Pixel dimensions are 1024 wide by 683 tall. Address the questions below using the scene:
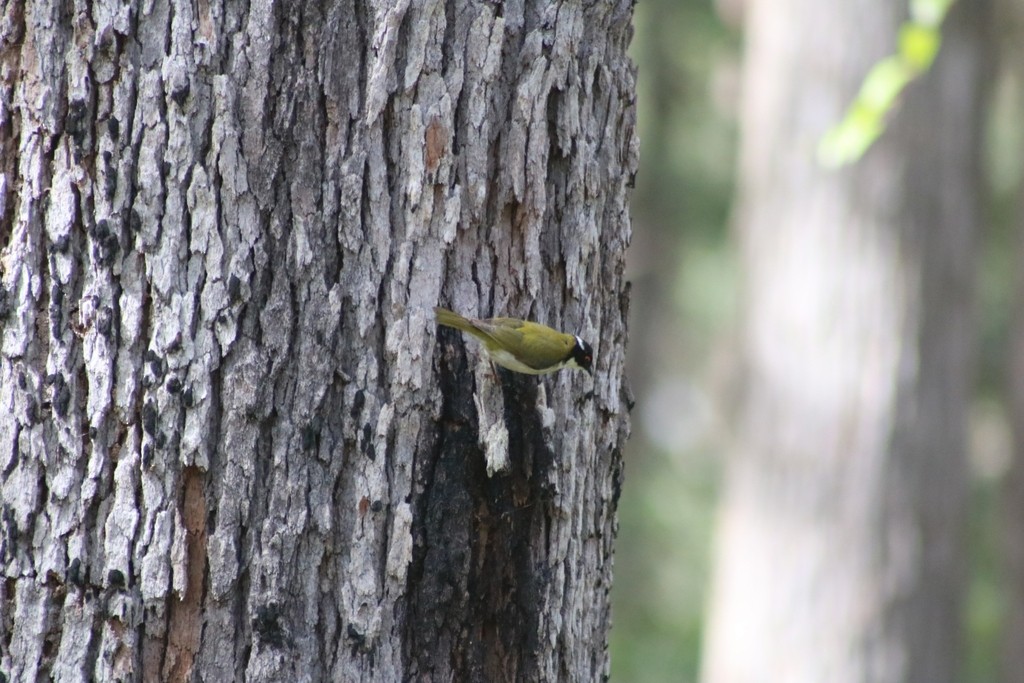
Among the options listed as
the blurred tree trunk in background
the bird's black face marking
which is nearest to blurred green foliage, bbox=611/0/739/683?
the blurred tree trunk in background

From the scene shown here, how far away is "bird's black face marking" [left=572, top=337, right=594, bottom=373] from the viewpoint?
222 centimetres

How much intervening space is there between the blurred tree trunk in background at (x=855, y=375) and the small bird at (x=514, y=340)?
11.3 feet

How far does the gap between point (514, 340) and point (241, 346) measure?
0.54m

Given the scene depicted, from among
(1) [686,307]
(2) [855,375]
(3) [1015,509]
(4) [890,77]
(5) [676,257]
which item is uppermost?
(5) [676,257]

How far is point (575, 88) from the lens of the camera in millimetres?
2182

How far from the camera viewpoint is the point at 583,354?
2.24 m

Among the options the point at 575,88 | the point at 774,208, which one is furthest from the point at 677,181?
the point at 575,88

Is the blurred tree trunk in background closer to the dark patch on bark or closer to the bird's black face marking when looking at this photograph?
the bird's black face marking

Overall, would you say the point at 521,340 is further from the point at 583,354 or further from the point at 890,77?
the point at 890,77

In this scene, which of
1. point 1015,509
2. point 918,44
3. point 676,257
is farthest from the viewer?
point 676,257

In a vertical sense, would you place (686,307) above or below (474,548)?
above

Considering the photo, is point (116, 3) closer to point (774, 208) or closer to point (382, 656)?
point (382, 656)

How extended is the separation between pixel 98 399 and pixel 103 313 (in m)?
0.16

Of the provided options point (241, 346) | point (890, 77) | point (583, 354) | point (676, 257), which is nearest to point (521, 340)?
point (583, 354)
